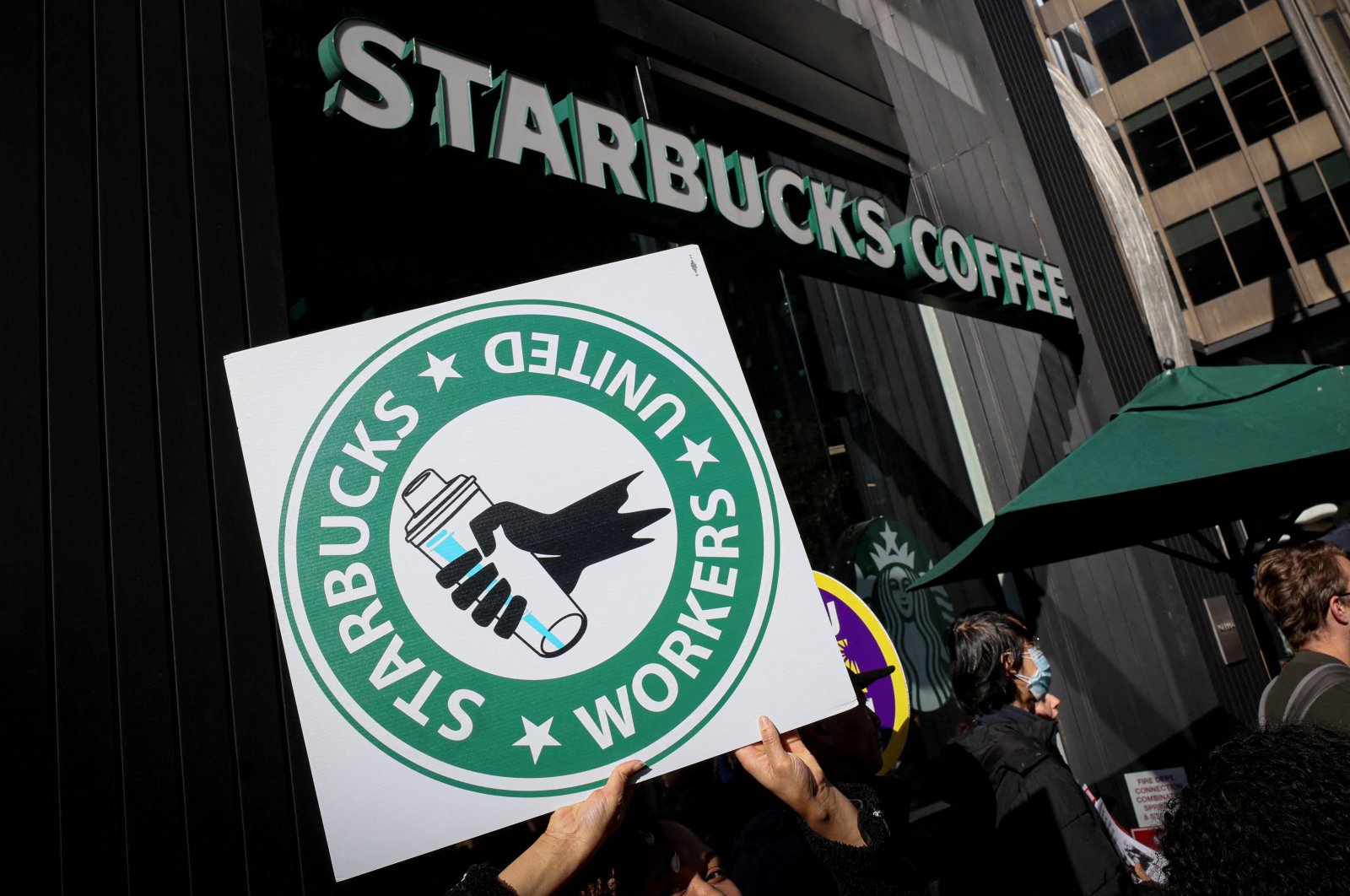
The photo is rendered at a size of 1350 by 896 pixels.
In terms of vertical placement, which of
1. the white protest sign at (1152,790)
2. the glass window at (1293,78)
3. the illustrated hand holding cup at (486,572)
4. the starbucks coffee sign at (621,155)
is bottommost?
the white protest sign at (1152,790)

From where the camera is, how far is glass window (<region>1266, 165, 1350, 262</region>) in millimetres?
27219

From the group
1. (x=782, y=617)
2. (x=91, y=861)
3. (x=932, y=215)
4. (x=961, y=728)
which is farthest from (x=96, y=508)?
(x=932, y=215)

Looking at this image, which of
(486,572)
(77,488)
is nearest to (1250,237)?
(77,488)

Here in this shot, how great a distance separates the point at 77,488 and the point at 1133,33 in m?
36.6

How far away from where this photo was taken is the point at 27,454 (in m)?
2.27

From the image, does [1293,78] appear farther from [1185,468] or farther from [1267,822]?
[1267,822]

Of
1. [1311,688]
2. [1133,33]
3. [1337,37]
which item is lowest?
[1311,688]

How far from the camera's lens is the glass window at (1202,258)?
29.7 meters

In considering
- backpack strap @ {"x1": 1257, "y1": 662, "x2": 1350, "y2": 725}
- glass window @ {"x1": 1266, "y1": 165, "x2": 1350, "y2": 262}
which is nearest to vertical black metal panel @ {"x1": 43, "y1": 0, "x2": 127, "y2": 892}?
backpack strap @ {"x1": 1257, "y1": 662, "x2": 1350, "y2": 725}

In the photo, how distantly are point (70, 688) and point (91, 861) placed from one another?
1.28ft

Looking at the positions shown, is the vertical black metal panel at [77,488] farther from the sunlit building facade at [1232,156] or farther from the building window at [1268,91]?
the building window at [1268,91]

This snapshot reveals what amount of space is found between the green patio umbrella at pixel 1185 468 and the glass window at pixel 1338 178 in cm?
2893

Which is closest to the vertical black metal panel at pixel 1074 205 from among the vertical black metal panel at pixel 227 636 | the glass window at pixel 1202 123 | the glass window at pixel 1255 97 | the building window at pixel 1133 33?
the vertical black metal panel at pixel 227 636

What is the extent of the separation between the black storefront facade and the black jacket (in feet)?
5.60
